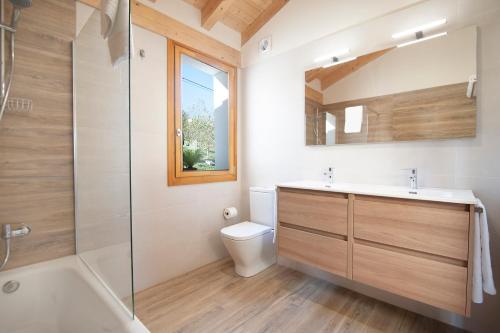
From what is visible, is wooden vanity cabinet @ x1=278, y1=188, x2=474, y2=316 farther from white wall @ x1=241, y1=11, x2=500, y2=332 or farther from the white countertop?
white wall @ x1=241, y1=11, x2=500, y2=332

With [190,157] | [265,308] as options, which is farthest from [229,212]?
[265,308]

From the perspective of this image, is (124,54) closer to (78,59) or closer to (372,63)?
(78,59)

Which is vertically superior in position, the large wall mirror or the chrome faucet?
the large wall mirror

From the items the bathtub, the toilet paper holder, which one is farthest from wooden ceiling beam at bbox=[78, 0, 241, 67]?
the bathtub

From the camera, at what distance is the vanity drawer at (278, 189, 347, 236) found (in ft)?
5.72

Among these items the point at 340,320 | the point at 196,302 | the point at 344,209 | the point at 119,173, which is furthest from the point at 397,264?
the point at 119,173

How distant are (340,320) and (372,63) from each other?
1973 millimetres

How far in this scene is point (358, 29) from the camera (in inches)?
82.0

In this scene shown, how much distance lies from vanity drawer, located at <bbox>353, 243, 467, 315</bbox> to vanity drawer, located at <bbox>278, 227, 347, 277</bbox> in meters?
0.11

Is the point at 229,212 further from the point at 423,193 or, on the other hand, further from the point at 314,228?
the point at 423,193

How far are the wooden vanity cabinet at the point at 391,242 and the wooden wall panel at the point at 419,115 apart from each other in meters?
0.62

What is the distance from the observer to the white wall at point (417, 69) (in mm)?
1632

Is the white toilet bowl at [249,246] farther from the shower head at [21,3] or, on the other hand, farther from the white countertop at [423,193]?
the shower head at [21,3]

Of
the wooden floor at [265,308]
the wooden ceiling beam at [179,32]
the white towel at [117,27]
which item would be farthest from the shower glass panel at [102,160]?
the wooden floor at [265,308]
